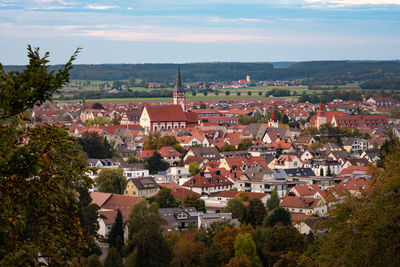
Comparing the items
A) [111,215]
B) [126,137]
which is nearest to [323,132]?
[126,137]

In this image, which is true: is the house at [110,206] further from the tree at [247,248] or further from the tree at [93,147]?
the tree at [93,147]

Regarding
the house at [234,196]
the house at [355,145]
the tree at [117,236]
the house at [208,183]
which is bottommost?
the house at [355,145]

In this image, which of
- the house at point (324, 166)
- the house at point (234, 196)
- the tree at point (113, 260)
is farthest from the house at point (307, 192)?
the tree at point (113, 260)

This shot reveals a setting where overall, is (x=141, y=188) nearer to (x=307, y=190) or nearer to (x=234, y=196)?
(x=234, y=196)

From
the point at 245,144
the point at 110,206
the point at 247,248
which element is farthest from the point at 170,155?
the point at 247,248

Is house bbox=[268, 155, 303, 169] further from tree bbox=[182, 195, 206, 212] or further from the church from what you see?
the church

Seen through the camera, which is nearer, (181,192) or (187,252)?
(187,252)

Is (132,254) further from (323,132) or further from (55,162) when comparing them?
(323,132)
